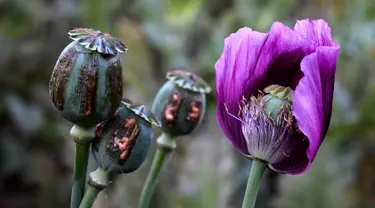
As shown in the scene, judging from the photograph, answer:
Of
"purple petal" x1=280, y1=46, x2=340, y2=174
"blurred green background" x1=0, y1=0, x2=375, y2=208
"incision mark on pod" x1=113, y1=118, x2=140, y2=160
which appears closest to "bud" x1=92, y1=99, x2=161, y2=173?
"incision mark on pod" x1=113, y1=118, x2=140, y2=160

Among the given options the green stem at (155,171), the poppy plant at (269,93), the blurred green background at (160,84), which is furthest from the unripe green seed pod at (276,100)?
the blurred green background at (160,84)

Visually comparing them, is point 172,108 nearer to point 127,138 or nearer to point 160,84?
point 127,138

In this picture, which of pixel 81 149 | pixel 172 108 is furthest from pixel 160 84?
pixel 81 149

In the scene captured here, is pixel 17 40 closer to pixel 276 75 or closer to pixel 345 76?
pixel 345 76

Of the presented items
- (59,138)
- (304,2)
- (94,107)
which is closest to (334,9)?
(304,2)

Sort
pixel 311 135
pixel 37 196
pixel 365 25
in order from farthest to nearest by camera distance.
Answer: pixel 37 196
pixel 365 25
pixel 311 135

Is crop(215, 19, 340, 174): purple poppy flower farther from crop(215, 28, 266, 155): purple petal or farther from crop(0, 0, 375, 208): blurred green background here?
crop(0, 0, 375, 208): blurred green background
